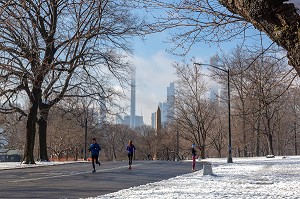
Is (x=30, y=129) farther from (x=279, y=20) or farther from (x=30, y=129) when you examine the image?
(x=279, y=20)

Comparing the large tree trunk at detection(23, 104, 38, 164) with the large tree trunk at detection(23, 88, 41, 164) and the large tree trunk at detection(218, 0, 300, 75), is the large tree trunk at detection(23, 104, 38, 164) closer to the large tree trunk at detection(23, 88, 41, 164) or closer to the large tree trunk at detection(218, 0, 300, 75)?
the large tree trunk at detection(23, 88, 41, 164)

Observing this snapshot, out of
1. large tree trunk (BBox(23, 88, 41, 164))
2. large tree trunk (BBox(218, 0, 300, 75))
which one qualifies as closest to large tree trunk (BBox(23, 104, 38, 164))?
large tree trunk (BBox(23, 88, 41, 164))

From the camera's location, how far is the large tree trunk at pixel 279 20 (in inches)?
206

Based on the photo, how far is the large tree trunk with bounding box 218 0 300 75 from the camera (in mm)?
5223

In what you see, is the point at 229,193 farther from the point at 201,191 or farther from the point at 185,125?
the point at 185,125

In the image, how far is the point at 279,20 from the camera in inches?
213

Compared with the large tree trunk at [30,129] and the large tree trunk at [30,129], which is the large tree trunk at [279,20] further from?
the large tree trunk at [30,129]

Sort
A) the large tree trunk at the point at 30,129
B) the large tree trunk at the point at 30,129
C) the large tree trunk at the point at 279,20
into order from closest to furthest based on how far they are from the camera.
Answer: the large tree trunk at the point at 279,20, the large tree trunk at the point at 30,129, the large tree trunk at the point at 30,129

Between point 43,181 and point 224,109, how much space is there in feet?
155

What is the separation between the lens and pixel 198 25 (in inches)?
352

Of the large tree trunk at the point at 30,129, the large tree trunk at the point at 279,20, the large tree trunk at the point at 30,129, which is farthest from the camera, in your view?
the large tree trunk at the point at 30,129

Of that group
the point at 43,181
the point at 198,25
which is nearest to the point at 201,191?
the point at 198,25

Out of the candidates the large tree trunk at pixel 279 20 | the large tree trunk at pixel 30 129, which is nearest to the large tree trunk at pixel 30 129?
the large tree trunk at pixel 30 129

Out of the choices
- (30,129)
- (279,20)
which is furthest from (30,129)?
(279,20)
